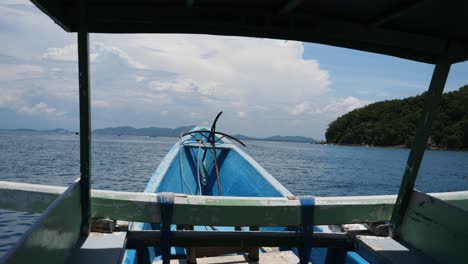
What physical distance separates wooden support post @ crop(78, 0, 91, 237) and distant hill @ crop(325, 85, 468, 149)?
77524mm

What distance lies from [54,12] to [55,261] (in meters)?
1.57

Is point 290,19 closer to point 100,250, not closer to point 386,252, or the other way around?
point 386,252

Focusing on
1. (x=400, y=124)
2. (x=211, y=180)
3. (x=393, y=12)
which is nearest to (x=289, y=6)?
(x=393, y=12)

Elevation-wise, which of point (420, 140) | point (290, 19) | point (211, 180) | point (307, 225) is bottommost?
point (211, 180)

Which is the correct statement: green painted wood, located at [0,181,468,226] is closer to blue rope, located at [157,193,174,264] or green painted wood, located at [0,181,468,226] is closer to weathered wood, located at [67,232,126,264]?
blue rope, located at [157,193,174,264]

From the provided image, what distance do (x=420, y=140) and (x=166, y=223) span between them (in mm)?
2286

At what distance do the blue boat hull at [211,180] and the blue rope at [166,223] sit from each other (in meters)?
0.30

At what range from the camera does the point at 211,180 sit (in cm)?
929

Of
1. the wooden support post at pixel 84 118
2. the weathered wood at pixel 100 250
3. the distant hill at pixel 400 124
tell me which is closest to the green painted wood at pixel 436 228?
the weathered wood at pixel 100 250

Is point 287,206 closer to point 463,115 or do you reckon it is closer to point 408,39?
point 408,39

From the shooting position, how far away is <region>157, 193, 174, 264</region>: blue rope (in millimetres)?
2826

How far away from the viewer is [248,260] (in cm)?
364

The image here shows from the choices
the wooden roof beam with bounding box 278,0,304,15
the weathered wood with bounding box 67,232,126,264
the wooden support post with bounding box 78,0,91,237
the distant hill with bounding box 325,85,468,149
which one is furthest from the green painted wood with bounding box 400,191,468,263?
the distant hill with bounding box 325,85,468,149

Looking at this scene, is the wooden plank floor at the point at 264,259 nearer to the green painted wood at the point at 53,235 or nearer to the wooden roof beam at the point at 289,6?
the green painted wood at the point at 53,235
